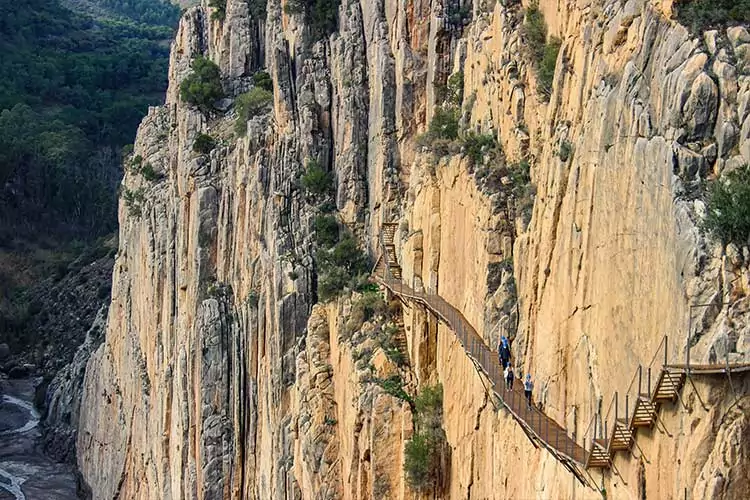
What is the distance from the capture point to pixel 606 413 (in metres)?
22.9

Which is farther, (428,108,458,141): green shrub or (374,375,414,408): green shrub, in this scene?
(374,375,414,408): green shrub

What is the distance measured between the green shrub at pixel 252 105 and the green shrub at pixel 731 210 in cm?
3997

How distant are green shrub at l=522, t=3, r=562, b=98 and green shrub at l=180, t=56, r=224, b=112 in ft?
107

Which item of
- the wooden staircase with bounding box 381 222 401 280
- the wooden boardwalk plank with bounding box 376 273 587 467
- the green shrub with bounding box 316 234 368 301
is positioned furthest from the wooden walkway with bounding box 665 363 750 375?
the green shrub with bounding box 316 234 368 301

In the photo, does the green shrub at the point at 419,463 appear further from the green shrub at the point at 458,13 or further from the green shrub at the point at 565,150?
the green shrub at the point at 458,13

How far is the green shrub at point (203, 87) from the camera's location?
63.0 m

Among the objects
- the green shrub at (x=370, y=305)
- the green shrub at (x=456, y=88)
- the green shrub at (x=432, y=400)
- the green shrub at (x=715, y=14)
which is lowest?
the green shrub at (x=432, y=400)

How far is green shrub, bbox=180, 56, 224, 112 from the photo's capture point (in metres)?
63.0

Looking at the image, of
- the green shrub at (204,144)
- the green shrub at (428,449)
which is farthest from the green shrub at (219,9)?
the green shrub at (428,449)

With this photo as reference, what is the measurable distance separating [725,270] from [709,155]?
2.20 meters

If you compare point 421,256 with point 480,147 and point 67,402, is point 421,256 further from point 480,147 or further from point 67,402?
point 67,402

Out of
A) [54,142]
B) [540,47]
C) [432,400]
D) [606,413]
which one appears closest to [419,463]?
[432,400]

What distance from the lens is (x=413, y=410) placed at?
3856cm

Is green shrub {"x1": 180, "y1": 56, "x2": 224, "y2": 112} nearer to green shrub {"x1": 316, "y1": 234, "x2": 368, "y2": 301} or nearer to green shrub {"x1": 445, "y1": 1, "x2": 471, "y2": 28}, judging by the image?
green shrub {"x1": 316, "y1": 234, "x2": 368, "y2": 301}
